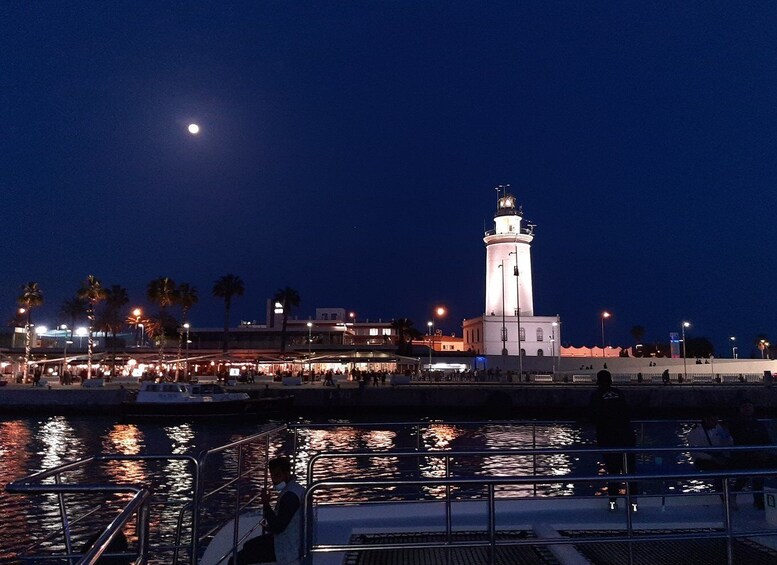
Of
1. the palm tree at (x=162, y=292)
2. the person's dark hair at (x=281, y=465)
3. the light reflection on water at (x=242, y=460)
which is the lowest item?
the light reflection on water at (x=242, y=460)

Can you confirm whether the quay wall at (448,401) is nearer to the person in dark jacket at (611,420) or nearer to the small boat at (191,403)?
the small boat at (191,403)

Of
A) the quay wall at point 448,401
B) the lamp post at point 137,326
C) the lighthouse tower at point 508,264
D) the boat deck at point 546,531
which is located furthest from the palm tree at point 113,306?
the boat deck at point 546,531

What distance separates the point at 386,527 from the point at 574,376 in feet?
176

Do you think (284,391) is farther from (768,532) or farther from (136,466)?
(768,532)

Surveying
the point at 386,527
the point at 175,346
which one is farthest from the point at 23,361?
the point at 386,527

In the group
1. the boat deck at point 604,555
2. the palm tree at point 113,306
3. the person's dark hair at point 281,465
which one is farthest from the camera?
the palm tree at point 113,306

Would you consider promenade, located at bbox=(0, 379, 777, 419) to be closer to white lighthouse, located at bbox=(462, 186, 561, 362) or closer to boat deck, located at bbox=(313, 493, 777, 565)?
white lighthouse, located at bbox=(462, 186, 561, 362)

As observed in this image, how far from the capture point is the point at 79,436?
3234 centimetres

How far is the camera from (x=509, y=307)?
7388 centimetres

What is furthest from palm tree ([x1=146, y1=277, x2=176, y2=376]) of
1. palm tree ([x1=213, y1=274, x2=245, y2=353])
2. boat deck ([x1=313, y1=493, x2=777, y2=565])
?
boat deck ([x1=313, y1=493, x2=777, y2=565])

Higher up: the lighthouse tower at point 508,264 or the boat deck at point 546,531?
the lighthouse tower at point 508,264

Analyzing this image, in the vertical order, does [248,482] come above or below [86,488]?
below

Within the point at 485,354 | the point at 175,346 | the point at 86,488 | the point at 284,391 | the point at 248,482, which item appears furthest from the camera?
the point at 175,346

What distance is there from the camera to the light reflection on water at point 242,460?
13812 mm
